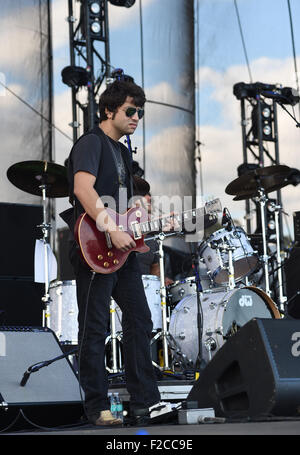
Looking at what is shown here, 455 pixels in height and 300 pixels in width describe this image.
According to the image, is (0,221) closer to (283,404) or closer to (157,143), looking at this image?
(283,404)

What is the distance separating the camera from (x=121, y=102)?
353cm

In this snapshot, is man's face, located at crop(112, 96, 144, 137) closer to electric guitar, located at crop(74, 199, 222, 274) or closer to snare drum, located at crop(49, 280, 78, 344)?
electric guitar, located at crop(74, 199, 222, 274)

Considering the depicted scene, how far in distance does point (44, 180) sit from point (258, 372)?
3739 millimetres

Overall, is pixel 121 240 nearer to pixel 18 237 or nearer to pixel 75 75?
pixel 18 237

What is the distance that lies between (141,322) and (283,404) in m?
1.01

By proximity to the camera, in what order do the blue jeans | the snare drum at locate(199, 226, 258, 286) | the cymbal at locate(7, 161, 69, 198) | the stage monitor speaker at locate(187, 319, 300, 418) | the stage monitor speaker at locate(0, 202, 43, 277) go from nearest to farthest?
1. the stage monitor speaker at locate(187, 319, 300, 418)
2. the blue jeans
3. the stage monitor speaker at locate(0, 202, 43, 277)
4. the cymbal at locate(7, 161, 69, 198)
5. the snare drum at locate(199, 226, 258, 286)

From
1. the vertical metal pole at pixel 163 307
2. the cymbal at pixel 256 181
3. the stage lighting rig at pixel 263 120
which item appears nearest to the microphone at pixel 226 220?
the vertical metal pole at pixel 163 307

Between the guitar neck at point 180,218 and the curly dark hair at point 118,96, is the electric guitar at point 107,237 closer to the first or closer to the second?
the guitar neck at point 180,218

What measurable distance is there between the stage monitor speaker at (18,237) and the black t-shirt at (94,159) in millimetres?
2052

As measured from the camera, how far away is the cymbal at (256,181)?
691 centimetres

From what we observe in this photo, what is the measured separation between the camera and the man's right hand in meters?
3.30

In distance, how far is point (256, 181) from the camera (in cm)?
700

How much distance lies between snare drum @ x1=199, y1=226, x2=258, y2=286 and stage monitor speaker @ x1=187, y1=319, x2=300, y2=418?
3344mm

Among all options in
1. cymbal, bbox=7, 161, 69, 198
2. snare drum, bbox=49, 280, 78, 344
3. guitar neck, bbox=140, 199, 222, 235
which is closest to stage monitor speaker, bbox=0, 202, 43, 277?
cymbal, bbox=7, 161, 69, 198
